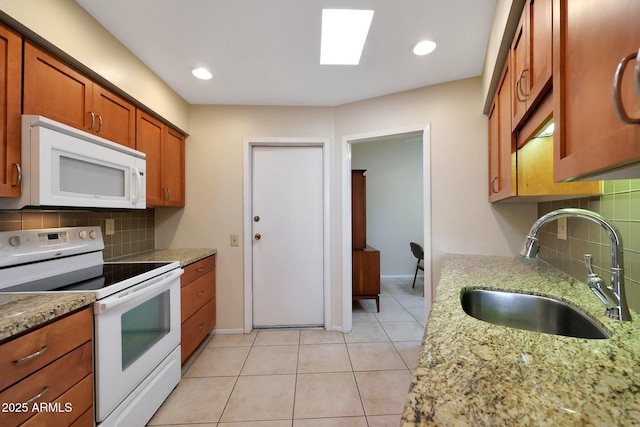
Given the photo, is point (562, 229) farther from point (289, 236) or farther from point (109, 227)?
point (109, 227)

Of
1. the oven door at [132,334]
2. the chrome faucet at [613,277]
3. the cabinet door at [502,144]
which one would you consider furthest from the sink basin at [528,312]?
the oven door at [132,334]

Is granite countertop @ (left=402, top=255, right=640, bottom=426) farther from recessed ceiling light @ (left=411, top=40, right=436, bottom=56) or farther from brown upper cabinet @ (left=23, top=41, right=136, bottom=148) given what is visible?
brown upper cabinet @ (left=23, top=41, right=136, bottom=148)

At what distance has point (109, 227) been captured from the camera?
6.67 ft

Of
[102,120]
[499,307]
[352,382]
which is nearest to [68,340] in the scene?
[102,120]

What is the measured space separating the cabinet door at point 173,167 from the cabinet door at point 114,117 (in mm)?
376

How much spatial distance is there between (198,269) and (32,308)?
49.7 inches

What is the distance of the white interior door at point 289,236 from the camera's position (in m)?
2.72

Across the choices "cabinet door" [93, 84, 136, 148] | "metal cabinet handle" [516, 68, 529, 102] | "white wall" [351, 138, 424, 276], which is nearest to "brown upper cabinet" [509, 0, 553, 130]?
"metal cabinet handle" [516, 68, 529, 102]

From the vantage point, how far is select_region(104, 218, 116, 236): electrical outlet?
2012 millimetres

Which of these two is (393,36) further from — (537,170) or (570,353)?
(570,353)

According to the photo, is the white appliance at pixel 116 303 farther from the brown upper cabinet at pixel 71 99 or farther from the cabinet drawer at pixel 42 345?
the brown upper cabinet at pixel 71 99

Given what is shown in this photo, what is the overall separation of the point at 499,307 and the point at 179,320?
1.93 metres

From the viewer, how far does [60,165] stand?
1.27 meters

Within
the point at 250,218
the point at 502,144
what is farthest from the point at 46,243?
the point at 502,144
